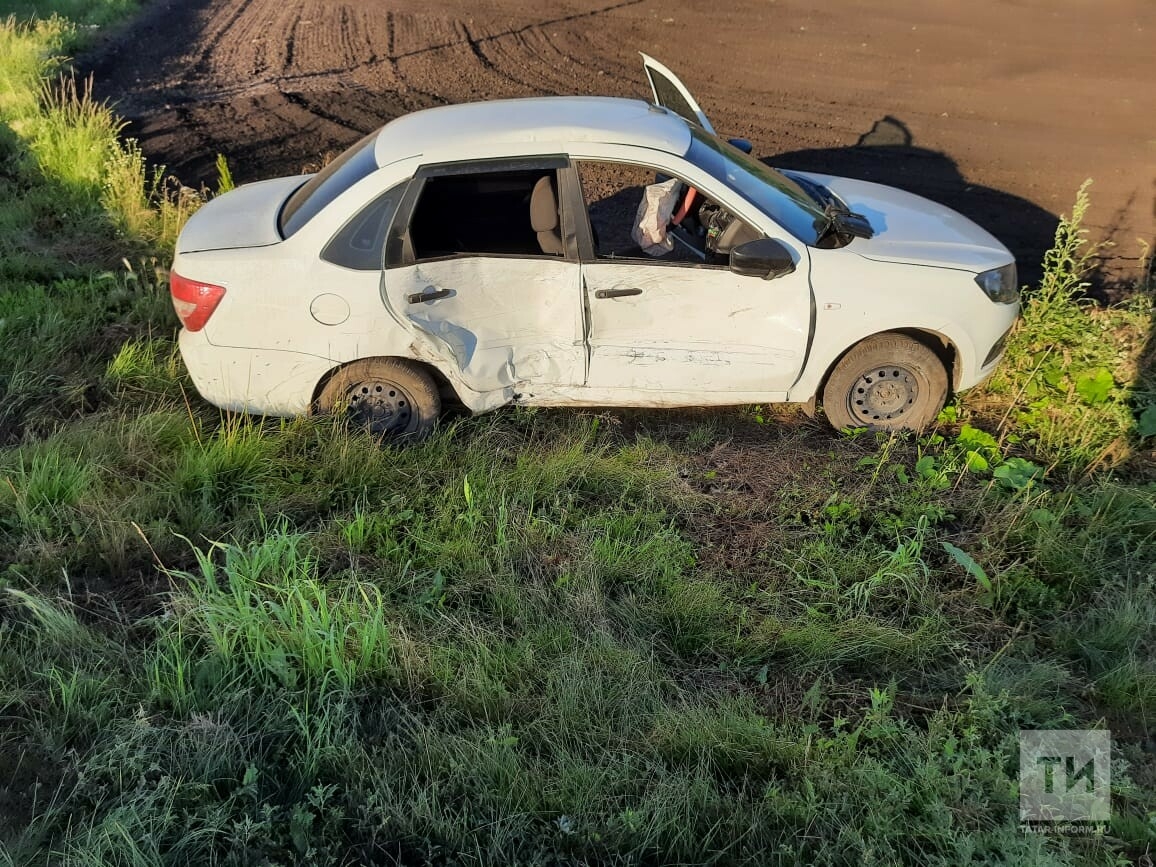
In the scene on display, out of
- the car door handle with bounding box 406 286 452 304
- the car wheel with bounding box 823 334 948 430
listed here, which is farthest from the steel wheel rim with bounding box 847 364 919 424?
the car door handle with bounding box 406 286 452 304

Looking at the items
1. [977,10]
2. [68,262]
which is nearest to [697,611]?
[68,262]

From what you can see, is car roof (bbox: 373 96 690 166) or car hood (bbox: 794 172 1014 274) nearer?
car roof (bbox: 373 96 690 166)

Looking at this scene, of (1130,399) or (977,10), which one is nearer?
(1130,399)

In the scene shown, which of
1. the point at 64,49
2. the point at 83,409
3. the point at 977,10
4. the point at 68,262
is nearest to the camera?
the point at 83,409

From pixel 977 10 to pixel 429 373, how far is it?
13.9m

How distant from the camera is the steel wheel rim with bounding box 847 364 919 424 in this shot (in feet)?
17.1

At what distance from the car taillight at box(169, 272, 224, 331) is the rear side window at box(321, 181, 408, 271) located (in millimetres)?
627

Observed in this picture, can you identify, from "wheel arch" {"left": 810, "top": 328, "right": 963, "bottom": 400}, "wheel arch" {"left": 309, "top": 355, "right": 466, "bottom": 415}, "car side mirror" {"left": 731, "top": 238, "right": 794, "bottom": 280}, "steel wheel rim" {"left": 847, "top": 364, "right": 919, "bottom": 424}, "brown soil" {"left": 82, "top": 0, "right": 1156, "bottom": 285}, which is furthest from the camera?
"brown soil" {"left": 82, "top": 0, "right": 1156, "bottom": 285}

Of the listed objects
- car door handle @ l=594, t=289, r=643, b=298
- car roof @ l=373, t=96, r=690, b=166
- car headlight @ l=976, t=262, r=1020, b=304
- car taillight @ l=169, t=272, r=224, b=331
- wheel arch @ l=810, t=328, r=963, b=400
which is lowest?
wheel arch @ l=810, t=328, r=963, b=400

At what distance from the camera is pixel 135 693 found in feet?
11.5

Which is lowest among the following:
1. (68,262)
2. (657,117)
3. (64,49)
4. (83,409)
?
(83,409)

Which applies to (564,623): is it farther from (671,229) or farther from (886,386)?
(886,386)

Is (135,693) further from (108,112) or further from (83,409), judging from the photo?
(108,112)

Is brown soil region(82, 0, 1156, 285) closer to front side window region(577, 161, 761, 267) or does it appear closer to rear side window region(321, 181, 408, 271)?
front side window region(577, 161, 761, 267)
